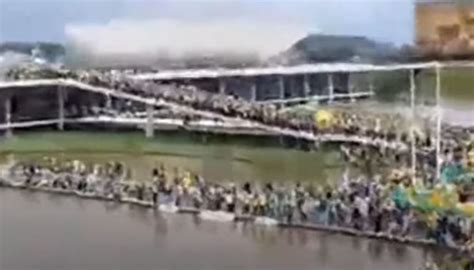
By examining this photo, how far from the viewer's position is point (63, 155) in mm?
2551

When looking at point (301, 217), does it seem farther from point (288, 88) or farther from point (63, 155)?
point (63, 155)

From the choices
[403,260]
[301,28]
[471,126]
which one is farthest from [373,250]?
[301,28]

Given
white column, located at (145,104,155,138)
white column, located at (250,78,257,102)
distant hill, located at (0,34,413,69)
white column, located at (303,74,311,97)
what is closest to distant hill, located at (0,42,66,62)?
distant hill, located at (0,34,413,69)

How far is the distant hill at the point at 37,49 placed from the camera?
2.54 m

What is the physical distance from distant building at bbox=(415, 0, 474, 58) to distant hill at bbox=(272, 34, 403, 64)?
0.08 m

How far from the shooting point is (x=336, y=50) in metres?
2.58

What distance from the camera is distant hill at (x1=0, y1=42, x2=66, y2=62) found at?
2543 millimetres

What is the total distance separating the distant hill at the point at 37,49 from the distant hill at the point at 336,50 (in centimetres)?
50

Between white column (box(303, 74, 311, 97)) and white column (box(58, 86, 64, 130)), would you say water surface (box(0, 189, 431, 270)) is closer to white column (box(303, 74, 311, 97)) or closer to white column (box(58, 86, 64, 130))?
white column (box(58, 86, 64, 130))

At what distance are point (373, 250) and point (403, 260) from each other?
72 mm

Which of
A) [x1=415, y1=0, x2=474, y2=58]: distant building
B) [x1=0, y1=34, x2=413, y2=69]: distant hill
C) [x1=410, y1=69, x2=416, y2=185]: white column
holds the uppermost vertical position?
[x1=415, y1=0, x2=474, y2=58]: distant building

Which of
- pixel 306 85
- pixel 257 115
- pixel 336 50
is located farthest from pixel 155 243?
pixel 336 50

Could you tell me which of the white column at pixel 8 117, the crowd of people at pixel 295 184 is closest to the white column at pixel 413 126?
the crowd of people at pixel 295 184

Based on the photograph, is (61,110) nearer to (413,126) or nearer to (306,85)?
(306,85)
